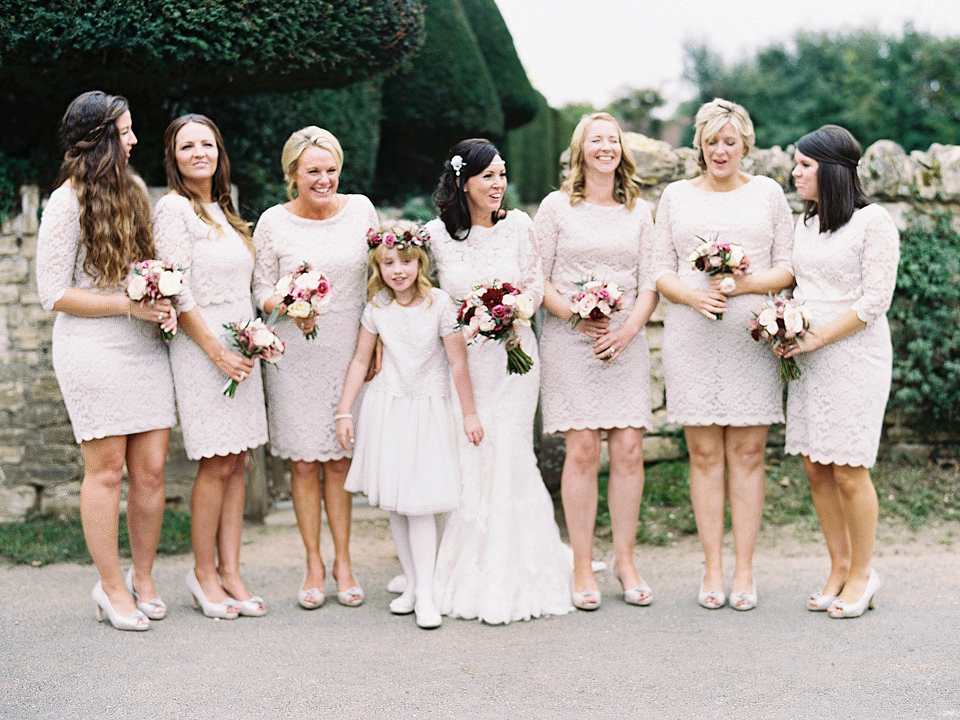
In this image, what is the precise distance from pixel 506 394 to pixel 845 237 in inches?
68.1

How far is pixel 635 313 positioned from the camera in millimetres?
4781

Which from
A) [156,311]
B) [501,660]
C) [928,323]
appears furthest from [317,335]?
[928,323]

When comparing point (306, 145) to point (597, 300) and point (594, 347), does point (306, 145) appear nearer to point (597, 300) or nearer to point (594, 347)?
point (597, 300)

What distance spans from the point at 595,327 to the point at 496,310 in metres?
0.60

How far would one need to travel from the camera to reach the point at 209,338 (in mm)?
4527

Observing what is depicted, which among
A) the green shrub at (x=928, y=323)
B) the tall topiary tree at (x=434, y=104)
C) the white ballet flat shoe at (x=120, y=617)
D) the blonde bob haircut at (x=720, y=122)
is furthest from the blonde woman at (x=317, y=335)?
the tall topiary tree at (x=434, y=104)

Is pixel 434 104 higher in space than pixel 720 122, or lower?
higher

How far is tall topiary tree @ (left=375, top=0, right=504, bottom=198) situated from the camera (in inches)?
402

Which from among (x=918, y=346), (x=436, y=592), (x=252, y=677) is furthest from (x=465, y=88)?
(x=252, y=677)

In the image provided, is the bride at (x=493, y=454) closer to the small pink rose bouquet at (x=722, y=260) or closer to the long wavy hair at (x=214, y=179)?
the small pink rose bouquet at (x=722, y=260)

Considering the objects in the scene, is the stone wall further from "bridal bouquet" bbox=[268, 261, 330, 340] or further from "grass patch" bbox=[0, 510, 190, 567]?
"bridal bouquet" bbox=[268, 261, 330, 340]

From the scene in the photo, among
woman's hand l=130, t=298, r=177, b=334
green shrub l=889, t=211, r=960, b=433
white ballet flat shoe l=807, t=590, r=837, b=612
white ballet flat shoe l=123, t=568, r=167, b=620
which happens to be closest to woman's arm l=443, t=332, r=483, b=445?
woman's hand l=130, t=298, r=177, b=334

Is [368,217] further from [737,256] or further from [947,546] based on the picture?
[947,546]

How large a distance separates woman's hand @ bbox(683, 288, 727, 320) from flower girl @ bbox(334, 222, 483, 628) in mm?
1106
